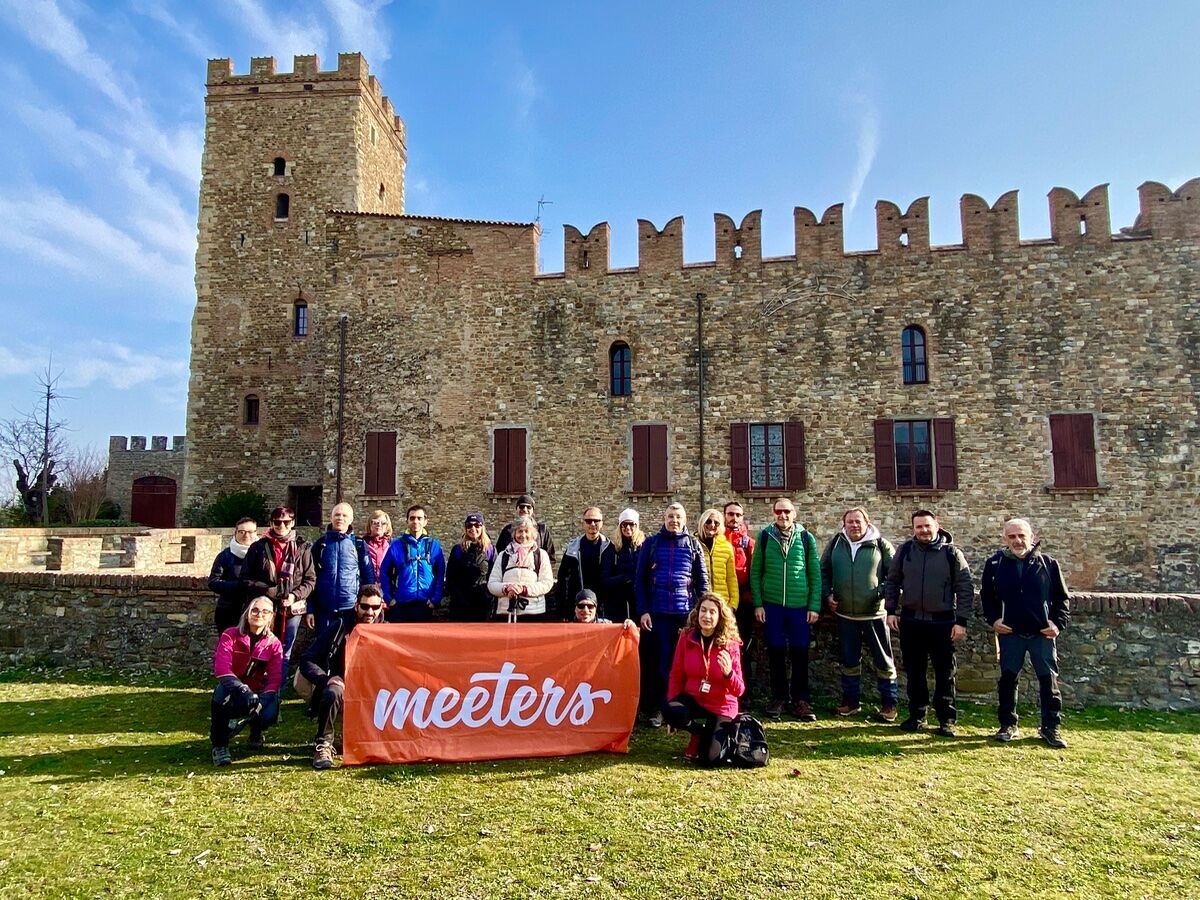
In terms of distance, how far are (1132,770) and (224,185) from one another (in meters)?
25.8

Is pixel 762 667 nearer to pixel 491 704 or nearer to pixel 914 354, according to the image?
pixel 491 704

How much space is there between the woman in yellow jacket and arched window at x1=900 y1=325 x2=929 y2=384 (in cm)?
1201

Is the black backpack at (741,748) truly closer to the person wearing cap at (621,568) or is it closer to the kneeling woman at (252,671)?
the person wearing cap at (621,568)

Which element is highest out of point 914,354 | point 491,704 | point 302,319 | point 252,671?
point 302,319

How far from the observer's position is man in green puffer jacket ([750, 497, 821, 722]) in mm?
6879

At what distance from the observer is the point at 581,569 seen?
287 inches

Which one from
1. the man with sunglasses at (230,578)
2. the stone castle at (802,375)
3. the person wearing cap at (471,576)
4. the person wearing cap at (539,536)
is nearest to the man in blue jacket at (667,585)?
the person wearing cap at (539,536)

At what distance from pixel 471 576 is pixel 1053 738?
5578mm

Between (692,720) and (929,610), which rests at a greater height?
(929,610)

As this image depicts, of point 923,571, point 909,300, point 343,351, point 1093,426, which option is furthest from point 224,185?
point 1093,426

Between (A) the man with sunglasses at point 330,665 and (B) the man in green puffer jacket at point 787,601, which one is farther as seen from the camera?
(B) the man in green puffer jacket at point 787,601

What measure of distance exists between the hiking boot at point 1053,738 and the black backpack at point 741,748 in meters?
2.65

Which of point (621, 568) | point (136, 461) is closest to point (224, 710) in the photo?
point (621, 568)

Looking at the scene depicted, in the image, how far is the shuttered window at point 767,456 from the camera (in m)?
17.1
